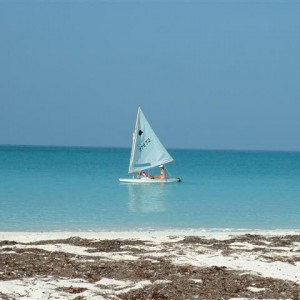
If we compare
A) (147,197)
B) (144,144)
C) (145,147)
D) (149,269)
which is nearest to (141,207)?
(147,197)

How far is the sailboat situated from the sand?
98.7 ft

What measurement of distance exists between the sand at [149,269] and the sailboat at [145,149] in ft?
98.7


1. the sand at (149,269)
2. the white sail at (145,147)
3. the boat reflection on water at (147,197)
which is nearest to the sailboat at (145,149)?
the white sail at (145,147)

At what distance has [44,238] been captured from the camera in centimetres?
1784

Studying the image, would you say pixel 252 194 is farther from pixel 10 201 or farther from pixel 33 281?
pixel 33 281

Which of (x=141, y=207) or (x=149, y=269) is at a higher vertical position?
(x=141, y=207)

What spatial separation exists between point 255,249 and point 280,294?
475cm

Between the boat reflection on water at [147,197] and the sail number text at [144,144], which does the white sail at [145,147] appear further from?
the boat reflection on water at [147,197]

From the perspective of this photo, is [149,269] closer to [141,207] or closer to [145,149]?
[141,207]

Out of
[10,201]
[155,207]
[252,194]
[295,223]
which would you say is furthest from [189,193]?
[295,223]

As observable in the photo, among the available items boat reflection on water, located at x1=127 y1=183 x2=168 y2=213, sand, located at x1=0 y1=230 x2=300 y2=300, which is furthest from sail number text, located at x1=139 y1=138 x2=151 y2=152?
sand, located at x1=0 y1=230 x2=300 y2=300

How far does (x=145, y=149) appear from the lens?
46969 millimetres

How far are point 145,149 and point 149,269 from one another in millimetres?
34862

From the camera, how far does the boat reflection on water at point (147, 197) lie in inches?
1260
